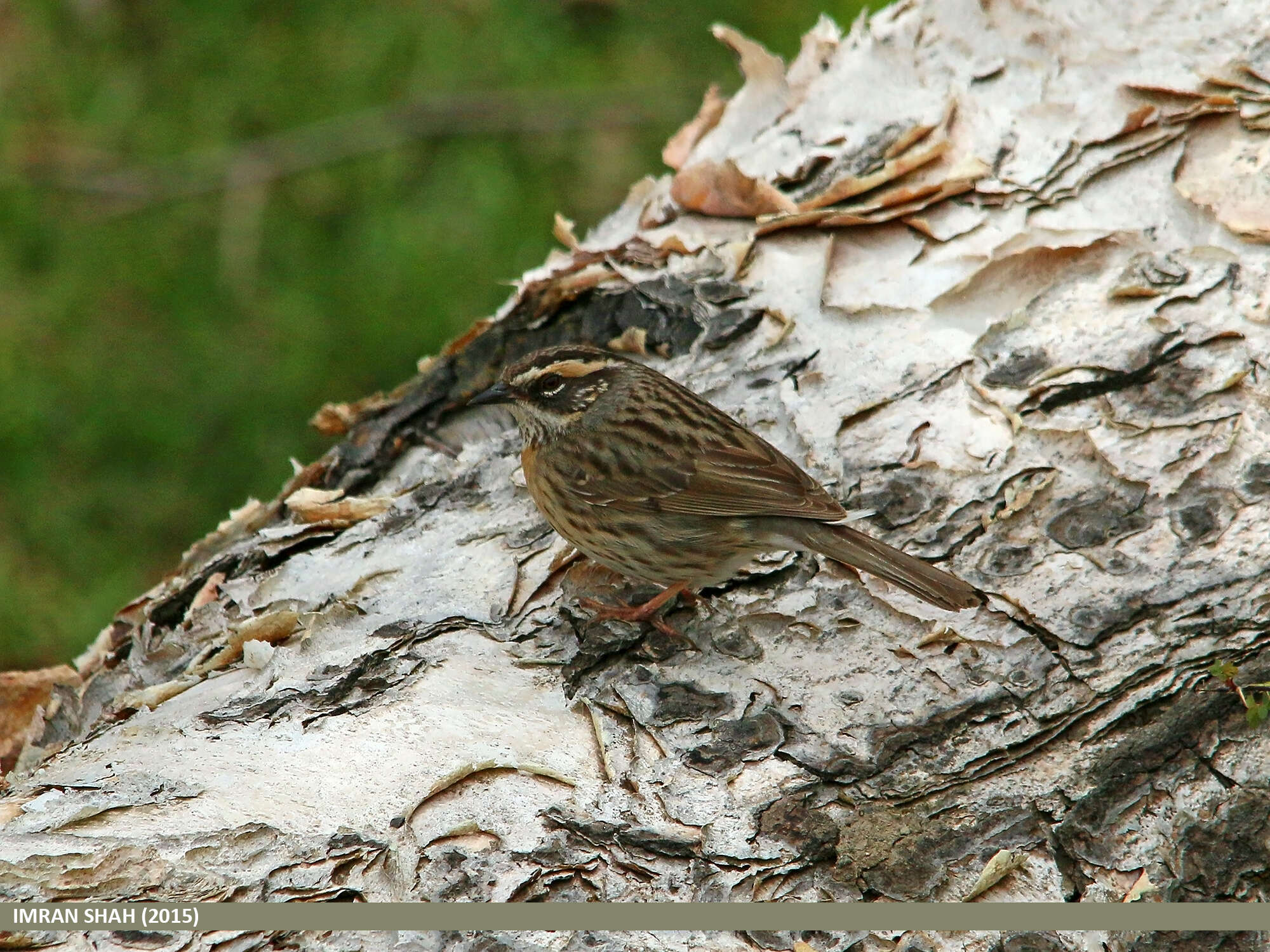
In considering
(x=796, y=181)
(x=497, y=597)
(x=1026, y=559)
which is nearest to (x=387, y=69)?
(x=796, y=181)

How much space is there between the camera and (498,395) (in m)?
5.04

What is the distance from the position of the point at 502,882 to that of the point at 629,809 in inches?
15.8

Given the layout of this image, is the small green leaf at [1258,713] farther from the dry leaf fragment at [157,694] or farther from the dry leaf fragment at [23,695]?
the dry leaf fragment at [23,695]

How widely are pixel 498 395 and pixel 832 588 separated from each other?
4.96 feet

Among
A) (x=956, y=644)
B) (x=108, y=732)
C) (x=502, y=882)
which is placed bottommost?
(x=502, y=882)

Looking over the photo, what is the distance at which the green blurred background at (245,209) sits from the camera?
7355mm

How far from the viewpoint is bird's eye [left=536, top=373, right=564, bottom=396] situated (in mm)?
5000

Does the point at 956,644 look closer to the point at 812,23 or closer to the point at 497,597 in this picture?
the point at 497,597

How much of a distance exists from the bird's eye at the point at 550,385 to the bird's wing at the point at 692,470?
248 millimetres

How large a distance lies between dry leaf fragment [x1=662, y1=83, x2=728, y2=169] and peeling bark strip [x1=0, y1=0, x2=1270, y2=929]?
0.05 feet

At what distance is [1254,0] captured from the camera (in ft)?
17.4

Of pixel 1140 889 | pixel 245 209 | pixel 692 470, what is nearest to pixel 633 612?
pixel 692 470

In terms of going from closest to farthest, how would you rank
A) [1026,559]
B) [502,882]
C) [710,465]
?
1. [502,882]
2. [1026,559]
3. [710,465]

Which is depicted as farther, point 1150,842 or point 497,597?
point 497,597
